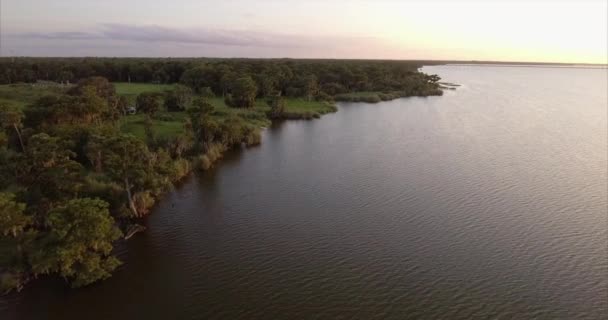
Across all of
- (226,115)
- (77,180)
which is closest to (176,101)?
(226,115)

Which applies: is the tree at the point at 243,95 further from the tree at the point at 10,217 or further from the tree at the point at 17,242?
the tree at the point at 10,217

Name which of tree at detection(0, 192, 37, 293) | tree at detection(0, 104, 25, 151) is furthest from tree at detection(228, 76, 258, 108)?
tree at detection(0, 192, 37, 293)

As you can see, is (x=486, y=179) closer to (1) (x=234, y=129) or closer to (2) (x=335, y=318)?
(2) (x=335, y=318)

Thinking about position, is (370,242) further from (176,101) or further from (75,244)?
(176,101)

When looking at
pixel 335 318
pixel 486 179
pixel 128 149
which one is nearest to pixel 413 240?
pixel 335 318

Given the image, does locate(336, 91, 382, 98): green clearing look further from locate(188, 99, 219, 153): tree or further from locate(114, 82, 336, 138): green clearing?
locate(188, 99, 219, 153): tree

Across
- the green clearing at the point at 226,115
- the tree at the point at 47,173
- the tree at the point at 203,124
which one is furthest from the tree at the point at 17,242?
the green clearing at the point at 226,115
